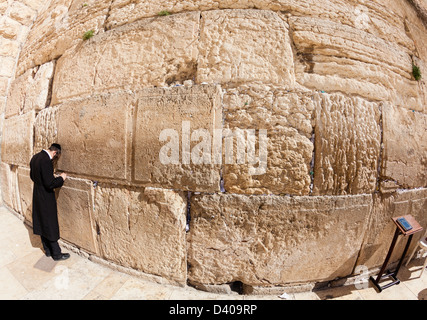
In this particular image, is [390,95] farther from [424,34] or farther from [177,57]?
[177,57]

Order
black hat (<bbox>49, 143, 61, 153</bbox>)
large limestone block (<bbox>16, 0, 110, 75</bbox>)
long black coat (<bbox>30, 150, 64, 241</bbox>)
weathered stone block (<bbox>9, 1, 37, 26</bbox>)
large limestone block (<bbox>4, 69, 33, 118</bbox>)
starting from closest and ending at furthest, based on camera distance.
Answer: long black coat (<bbox>30, 150, 64, 241</bbox>)
black hat (<bbox>49, 143, 61, 153</bbox>)
large limestone block (<bbox>16, 0, 110, 75</bbox>)
large limestone block (<bbox>4, 69, 33, 118</bbox>)
weathered stone block (<bbox>9, 1, 37, 26</bbox>)

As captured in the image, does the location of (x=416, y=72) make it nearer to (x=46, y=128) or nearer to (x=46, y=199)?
(x=46, y=199)

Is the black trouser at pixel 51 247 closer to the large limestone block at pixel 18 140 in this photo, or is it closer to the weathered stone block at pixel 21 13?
the large limestone block at pixel 18 140

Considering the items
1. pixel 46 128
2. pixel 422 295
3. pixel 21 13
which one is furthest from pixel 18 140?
pixel 422 295

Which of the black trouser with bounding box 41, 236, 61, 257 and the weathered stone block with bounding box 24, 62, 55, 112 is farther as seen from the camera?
the weathered stone block with bounding box 24, 62, 55, 112

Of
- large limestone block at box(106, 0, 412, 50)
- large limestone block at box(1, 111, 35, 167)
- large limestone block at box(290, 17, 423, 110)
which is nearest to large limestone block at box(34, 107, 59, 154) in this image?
large limestone block at box(1, 111, 35, 167)

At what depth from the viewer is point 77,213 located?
2.31 metres

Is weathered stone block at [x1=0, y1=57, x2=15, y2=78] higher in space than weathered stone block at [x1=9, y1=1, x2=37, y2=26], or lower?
lower

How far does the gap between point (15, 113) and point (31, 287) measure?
3.64 m

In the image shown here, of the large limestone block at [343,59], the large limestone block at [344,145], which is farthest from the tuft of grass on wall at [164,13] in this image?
the large limestone block at [344,145]

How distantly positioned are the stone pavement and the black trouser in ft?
0.31

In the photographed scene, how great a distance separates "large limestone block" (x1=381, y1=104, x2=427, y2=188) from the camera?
2.03 meters

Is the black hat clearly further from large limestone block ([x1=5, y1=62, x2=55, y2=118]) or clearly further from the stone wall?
large limestone block ([x1=5, y1=62, x2=55, y2=118])

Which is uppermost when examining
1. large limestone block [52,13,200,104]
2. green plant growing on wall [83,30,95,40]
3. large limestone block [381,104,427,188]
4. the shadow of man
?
green plant growing on wall [83,30,95,40]
